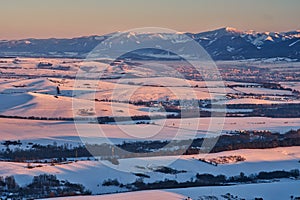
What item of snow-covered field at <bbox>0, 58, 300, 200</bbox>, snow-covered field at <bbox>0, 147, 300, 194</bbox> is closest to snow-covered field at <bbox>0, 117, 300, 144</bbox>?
snow-covered field at <bbox>0, 58, 300, 200</bbox>

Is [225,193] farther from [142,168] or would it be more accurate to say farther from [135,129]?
[135,129]

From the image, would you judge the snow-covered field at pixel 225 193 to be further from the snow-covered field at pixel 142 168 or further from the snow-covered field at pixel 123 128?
the snow-covered field at pixel 123 128

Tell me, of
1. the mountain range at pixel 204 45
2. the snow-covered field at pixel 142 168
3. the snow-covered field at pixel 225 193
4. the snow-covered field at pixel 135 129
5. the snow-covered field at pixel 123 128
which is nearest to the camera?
the snow-covered field at pixel 225 193

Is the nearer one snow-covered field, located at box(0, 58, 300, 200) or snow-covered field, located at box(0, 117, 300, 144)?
→ snow-covered field, located at box(0, 58, 300, 200)

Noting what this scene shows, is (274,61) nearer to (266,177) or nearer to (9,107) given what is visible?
(9,107)

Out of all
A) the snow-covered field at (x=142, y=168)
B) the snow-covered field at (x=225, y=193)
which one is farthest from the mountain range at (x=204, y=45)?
the snow-covered field at (x=225, y=193)

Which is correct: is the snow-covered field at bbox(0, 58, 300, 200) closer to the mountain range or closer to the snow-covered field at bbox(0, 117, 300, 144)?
the snow-covered field at bbox(0, 117, 300, 144)

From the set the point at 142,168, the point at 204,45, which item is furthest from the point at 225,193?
the point at 204,45

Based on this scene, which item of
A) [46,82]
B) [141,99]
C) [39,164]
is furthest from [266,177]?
[46,82]

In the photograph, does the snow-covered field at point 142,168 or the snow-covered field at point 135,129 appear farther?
the snow-covered field at point 142,168
